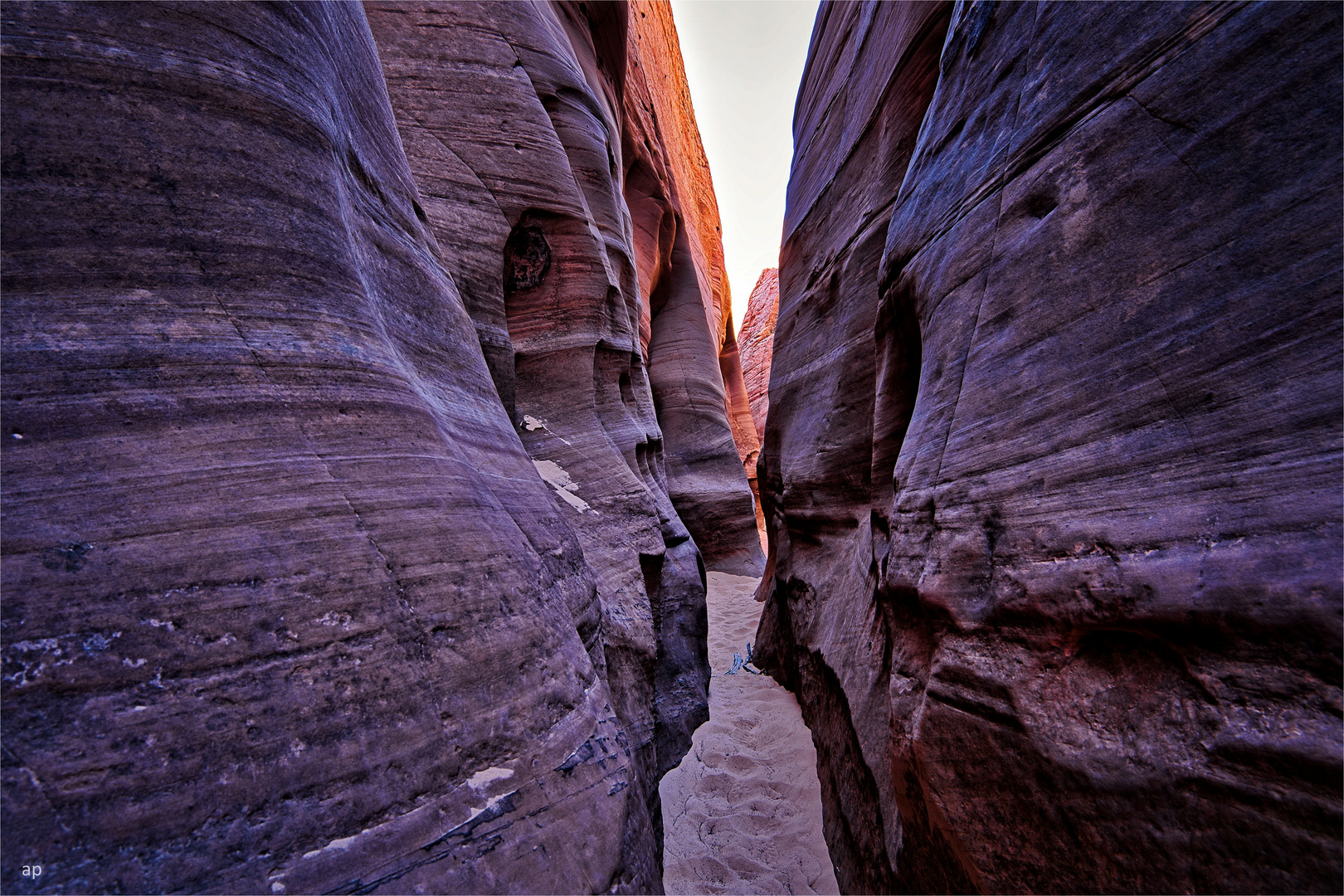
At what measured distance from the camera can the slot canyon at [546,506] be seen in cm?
123

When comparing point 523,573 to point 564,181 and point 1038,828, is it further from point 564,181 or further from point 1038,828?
point 564,181

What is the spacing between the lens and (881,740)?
261 centimetres

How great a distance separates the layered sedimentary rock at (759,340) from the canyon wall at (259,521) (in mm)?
19278

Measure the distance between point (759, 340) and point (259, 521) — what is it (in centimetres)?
2459

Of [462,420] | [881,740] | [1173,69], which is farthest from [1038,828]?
[462,420]

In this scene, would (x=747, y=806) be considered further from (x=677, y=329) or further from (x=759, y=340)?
(x=759, y=340)

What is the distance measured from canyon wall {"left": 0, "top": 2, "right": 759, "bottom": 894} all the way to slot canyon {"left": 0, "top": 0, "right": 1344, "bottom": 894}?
0.4 inches

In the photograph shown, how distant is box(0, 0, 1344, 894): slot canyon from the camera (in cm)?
123

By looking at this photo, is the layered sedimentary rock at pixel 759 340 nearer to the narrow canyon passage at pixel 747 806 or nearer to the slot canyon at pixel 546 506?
the narrow canyon passage at pixel 747 806

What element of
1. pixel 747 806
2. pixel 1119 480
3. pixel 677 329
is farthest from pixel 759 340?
pixel 1119 480

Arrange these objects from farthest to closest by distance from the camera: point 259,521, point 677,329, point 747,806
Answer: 1. point 677,329
2. point 747,806
3. point 259,521

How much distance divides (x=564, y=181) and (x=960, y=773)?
4988mm

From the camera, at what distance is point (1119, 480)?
1594 millimetres

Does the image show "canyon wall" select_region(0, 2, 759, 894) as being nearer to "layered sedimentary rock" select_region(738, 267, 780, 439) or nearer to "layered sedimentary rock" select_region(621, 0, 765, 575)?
"layered sedimentary rock" select_region(621, 0, 765, 575)
